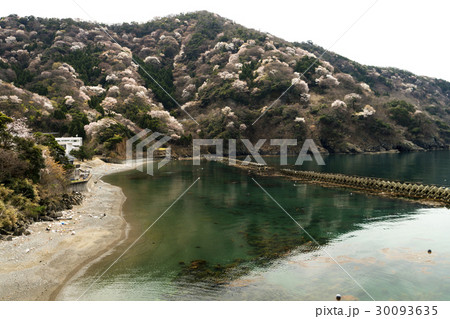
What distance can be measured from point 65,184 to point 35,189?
5.77 m

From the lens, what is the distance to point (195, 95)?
421ft

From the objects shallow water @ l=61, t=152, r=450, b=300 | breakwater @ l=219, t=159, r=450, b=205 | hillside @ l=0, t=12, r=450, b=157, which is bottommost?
shallow water @ l=61, t=152, r=450, b=300

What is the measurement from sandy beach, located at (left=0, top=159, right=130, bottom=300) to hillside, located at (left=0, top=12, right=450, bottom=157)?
2264 inches

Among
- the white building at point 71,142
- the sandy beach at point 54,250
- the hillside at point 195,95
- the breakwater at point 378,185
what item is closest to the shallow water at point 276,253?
the sandy beach at point 54,250

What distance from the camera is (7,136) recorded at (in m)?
22.9

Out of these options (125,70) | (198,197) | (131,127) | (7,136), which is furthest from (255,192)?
(125,70)

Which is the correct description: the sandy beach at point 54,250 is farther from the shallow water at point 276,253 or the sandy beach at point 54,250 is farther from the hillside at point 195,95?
the hillside at point 195,95

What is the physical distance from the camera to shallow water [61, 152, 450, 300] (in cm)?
1295

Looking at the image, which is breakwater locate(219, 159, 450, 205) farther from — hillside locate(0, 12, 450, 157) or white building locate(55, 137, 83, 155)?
hillside locate(0, 12, 450, 157)

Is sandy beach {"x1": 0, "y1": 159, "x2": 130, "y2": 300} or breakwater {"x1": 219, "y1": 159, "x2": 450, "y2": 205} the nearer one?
sandy beach {"x1": 0, "y1": 159, "x2": 130, "y2": 300}

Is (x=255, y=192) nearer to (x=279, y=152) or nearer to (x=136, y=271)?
(x=136, y=271)
